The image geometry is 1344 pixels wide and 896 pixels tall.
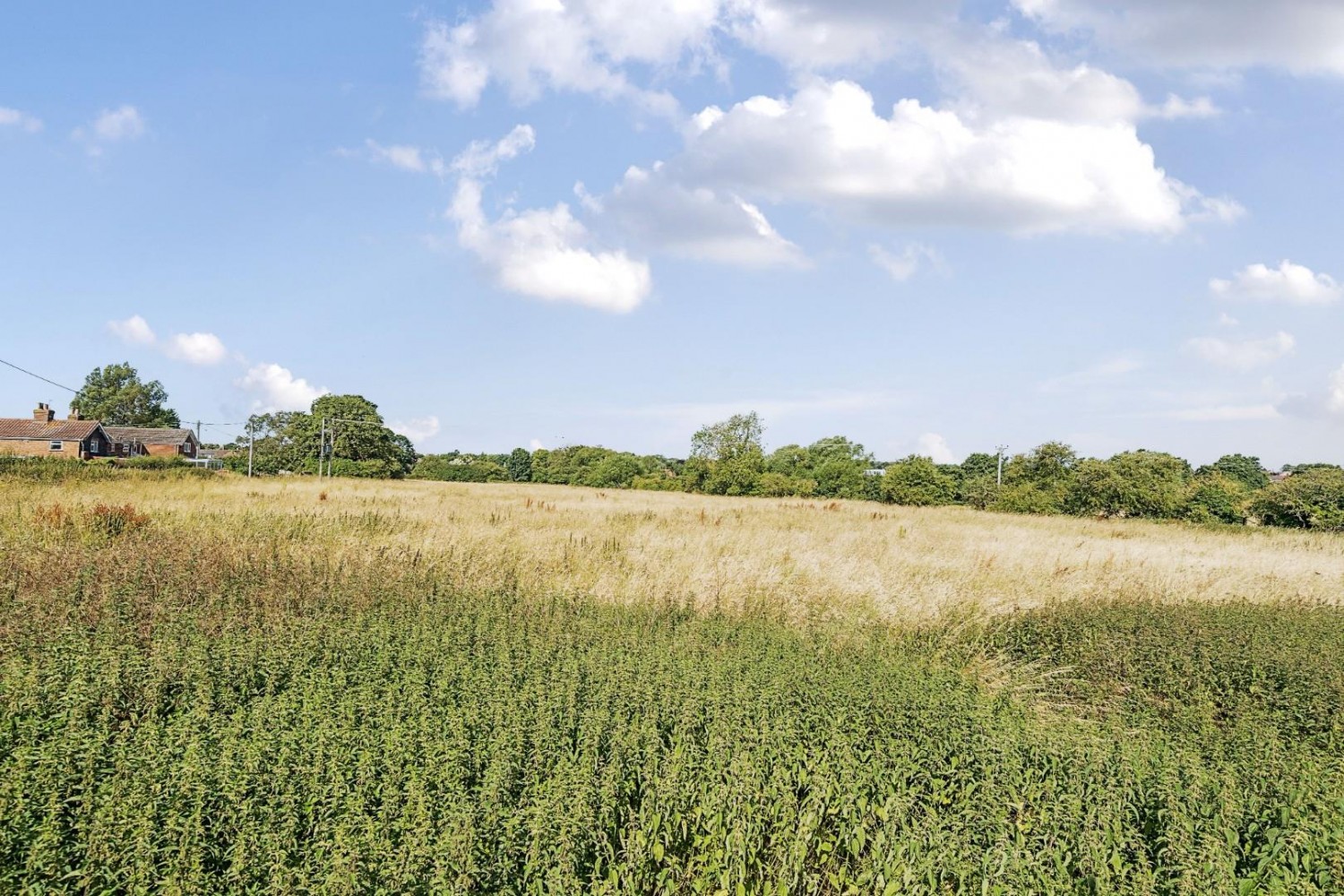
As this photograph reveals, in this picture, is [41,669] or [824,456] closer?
[41,669]

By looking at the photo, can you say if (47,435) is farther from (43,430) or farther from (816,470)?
(816,470)

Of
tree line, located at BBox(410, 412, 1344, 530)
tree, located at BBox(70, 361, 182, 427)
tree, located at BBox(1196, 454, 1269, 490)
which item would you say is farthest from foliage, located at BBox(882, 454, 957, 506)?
tree, located at BBox(70, 361, 182, 427)

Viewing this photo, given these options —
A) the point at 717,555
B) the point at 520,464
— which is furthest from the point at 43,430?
the point at 717,555

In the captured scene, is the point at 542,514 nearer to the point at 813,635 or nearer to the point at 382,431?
the point at 813,635

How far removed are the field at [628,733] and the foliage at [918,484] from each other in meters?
38.4

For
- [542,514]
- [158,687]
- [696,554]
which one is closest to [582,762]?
[158,687]

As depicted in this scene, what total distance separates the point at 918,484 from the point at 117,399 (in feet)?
332

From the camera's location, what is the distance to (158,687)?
17.6 ft

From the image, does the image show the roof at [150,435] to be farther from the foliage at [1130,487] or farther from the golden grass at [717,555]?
the foliage at [1130,487]

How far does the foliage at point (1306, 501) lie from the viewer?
37.2 meters

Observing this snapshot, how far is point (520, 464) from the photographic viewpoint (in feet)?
361

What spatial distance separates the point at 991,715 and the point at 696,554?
6.82 m

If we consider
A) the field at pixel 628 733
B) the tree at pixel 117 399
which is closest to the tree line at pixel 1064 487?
the field at pixel 628 733

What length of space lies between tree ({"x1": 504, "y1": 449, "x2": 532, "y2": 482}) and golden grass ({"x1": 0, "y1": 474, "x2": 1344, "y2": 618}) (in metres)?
85.1
